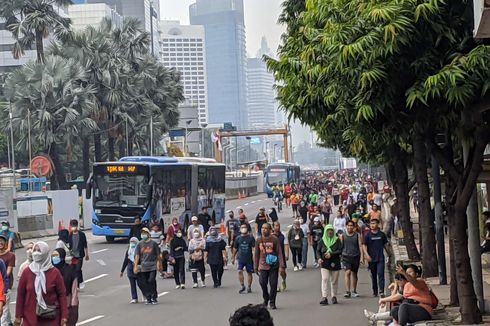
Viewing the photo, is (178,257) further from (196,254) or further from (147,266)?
(147,266)

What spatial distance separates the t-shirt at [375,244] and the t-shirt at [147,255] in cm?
437

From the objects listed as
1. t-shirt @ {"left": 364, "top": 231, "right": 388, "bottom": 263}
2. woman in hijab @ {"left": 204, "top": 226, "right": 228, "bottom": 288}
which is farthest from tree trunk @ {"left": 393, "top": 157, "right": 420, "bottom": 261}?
woman in hijab @ {"left": 204, "top": 226, "right": 228, "bottom": 288}

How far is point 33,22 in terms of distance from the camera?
52312 millimetres

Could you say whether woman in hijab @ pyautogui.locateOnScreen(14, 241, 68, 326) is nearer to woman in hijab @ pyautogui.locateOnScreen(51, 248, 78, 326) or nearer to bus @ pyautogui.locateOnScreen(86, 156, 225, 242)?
woman in hijab @ pyautogui.locateOnScreen(51, 248, 78, 326)

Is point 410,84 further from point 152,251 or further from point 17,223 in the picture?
point 17,223

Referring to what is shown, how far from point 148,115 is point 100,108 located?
6113 millimetres

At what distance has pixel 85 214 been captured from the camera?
49344mm

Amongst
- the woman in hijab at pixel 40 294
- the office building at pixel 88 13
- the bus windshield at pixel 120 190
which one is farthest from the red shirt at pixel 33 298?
the office building at pixel 88 13

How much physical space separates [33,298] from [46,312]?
21 cm

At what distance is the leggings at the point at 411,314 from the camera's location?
12680 mm

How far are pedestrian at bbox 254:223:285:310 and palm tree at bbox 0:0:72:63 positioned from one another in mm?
37030

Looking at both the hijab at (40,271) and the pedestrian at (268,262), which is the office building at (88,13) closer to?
the pedestrian at (268,262)

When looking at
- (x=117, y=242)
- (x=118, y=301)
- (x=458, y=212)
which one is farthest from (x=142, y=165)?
(x=458, y=212)

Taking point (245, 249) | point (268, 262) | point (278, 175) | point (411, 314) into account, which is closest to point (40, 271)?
point (411, 314)
